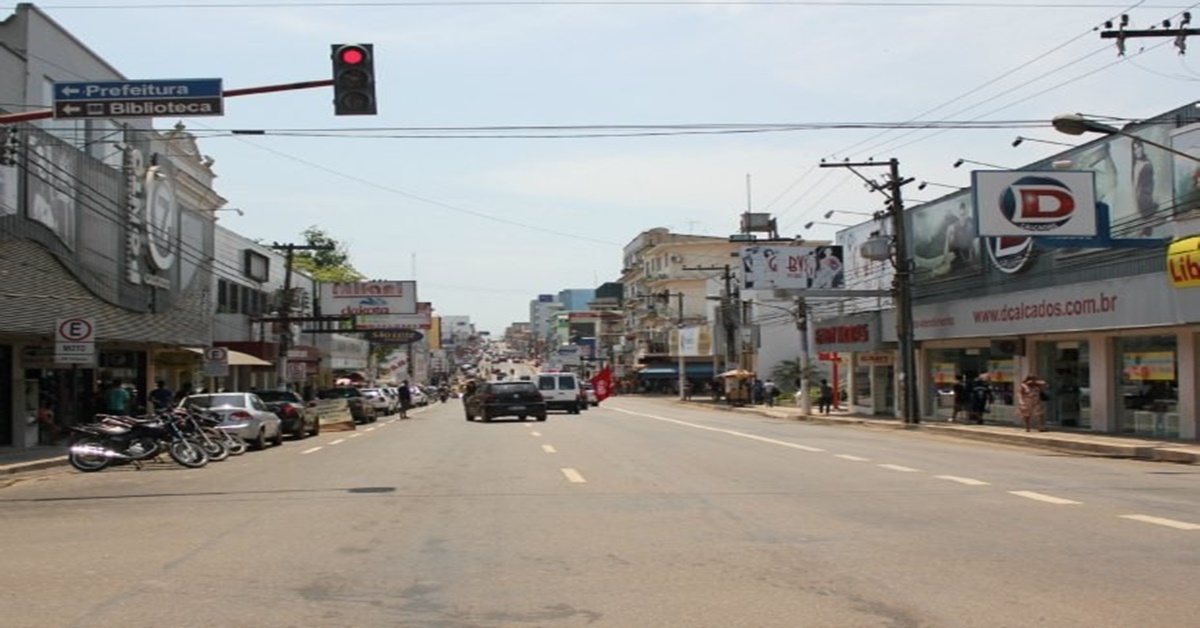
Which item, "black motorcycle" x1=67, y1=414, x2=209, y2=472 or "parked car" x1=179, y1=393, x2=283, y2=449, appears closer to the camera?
"black motorcycle" x1=67, y1=414, x2=209, y2=472

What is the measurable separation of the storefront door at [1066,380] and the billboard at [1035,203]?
4430mm

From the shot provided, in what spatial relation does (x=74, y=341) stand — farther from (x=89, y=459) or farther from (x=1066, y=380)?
(x=1066, y=380)

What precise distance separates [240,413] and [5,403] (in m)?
5.67

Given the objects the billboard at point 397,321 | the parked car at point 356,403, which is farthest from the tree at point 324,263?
the parked car at point 356,403

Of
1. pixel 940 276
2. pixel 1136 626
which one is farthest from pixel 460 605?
pixel 940 276

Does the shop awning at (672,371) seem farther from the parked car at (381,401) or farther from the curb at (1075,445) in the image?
the curb at (1075,445)

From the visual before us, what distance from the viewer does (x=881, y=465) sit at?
20031mm

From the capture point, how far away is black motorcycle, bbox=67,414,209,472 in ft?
67.7

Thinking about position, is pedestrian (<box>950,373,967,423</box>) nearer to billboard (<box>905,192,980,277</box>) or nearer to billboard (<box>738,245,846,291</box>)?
billboard (<box>905,192,980,277</box>)

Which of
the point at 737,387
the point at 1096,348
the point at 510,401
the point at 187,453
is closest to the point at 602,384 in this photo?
the point at 737,387

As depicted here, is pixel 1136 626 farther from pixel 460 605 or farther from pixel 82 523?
pixel 82 523

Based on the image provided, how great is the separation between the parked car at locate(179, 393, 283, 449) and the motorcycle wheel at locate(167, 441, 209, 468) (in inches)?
160

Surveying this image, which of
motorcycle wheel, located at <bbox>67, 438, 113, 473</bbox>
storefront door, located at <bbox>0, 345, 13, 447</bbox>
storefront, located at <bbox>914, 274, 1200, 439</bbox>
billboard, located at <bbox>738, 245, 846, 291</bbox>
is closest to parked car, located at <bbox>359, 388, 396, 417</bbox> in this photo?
billboard, located at <bbox>738, 245, 846, 291</bbox>

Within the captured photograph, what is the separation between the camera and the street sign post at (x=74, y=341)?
2289 centimetres
